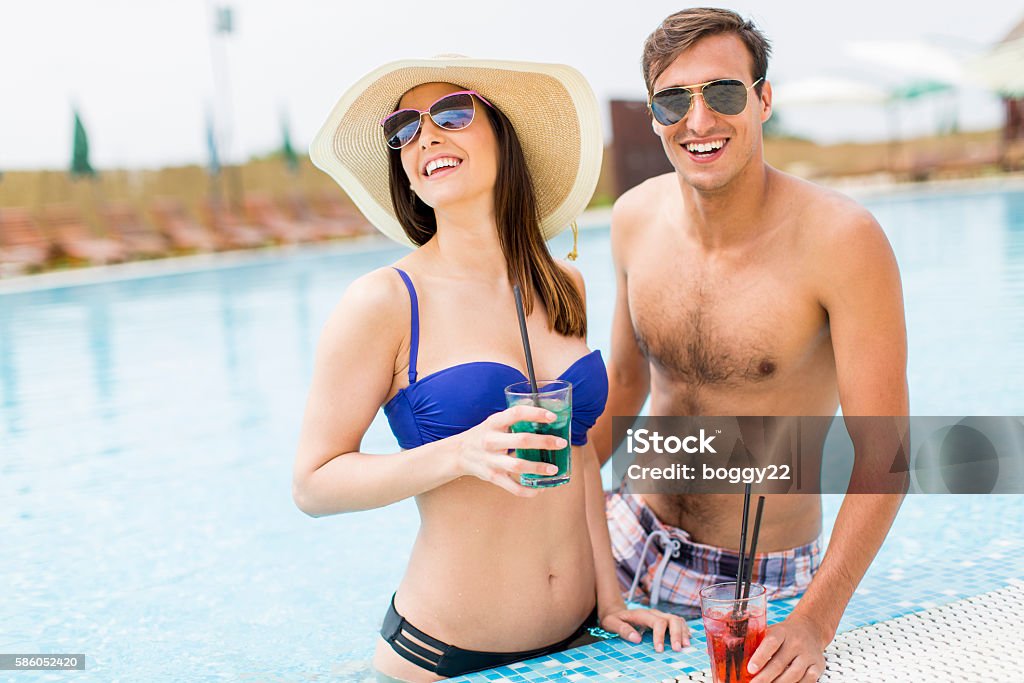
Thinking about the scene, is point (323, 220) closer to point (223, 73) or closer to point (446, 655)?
point (223, 73)

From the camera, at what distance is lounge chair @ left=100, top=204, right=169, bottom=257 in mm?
19359

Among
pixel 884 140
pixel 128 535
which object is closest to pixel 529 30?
pixel 884 140

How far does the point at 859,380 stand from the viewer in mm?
2320

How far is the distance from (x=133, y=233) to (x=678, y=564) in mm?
19661

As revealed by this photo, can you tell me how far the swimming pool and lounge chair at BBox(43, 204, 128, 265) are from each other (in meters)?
6.18

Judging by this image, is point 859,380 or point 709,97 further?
point 709,97

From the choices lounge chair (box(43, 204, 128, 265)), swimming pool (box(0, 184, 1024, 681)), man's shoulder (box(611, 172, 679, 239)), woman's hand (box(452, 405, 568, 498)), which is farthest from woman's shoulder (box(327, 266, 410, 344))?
lounge chair (box(43, 204, 128, 265))

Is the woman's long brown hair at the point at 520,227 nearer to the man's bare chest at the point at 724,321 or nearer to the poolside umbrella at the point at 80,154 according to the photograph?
the man's bare chest at the point at 724,321

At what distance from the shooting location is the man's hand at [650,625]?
234cm

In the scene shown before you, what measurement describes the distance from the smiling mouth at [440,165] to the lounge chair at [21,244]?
688 inches

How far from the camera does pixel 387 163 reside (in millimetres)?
2713

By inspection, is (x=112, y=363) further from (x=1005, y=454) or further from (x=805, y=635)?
(x=805, y=635)

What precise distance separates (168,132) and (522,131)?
4186 cm
